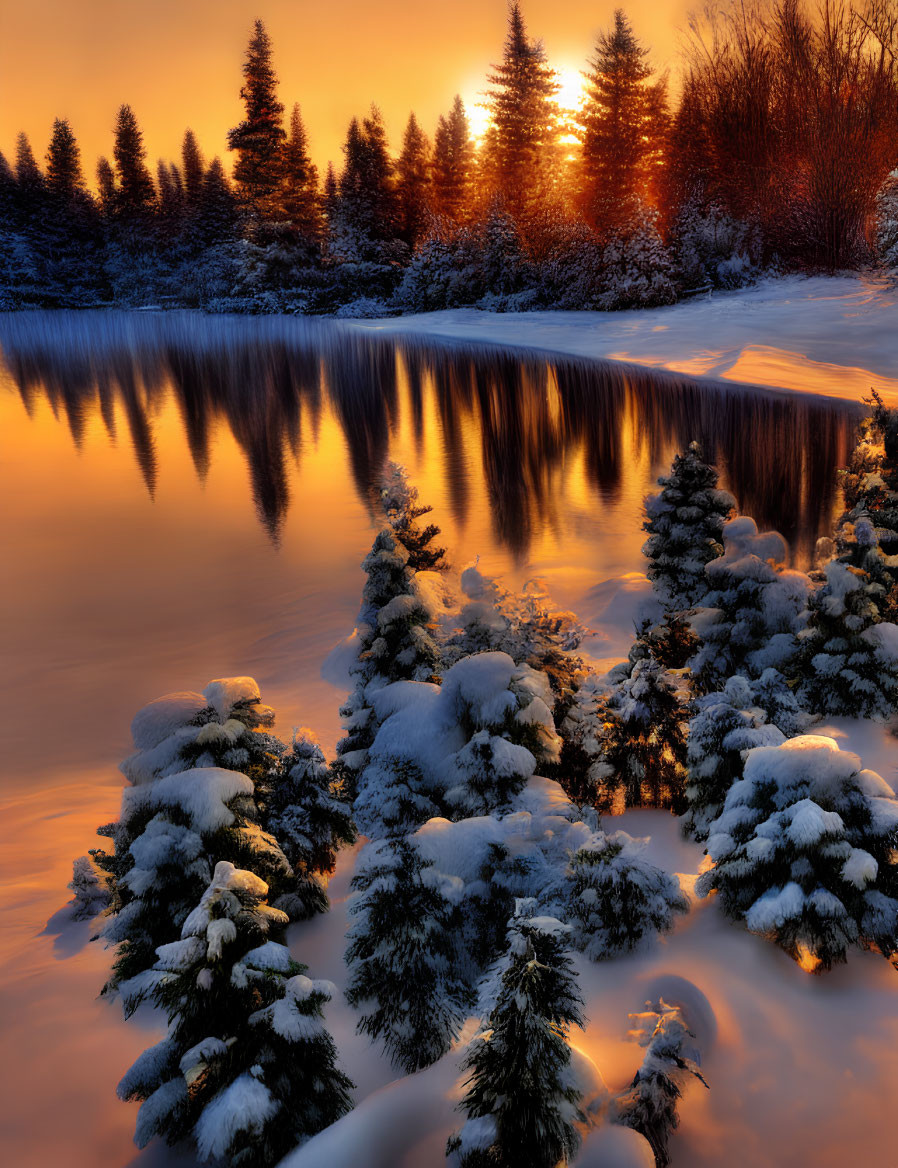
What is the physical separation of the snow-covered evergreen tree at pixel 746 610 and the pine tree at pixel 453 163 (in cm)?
7137

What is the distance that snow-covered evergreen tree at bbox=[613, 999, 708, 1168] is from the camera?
3203 millimetres

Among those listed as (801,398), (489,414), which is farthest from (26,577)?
(801,398)

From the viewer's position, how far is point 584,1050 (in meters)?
3.71

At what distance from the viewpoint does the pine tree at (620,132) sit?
48281 mm

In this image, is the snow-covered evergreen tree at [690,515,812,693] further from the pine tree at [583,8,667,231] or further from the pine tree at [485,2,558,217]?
the pine tree at [485,2,558,217]

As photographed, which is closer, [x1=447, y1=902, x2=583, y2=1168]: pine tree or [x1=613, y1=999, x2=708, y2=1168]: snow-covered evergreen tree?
[x1=447, y1=902, x2=583, y2=1168]: pine tree

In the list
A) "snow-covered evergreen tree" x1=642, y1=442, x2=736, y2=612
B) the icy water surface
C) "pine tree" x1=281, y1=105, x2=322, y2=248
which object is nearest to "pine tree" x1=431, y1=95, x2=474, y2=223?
"pine tree" x1=281, y1=105, x2=322, y2=248

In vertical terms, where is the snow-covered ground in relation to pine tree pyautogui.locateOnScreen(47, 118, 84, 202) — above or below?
below

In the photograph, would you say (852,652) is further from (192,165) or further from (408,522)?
(192,165)

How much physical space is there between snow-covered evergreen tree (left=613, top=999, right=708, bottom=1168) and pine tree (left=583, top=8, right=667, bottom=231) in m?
52.7

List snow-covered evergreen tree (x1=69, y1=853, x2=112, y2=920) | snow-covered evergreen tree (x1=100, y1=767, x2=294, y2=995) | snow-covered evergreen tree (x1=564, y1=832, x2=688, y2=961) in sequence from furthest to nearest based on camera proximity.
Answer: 1. snow-covered evergreen tree (x1=69, y1=853, x2=112, y2=920)
2. snow-covered evergreen tree (x1=100, y1=767, x2=294, y2=995)
3. snow-covered evergreen tree (x1=564, y1=832, x2=688, y2=961)

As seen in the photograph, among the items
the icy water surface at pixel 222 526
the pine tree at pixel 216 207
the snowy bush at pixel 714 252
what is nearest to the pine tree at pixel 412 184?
the pine tree at pixel 216 207

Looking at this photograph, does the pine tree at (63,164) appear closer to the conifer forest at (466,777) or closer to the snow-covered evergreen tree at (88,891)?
the conifer forest at (466,777)

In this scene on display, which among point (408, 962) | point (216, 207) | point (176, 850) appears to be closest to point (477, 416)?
point (176, 850)
